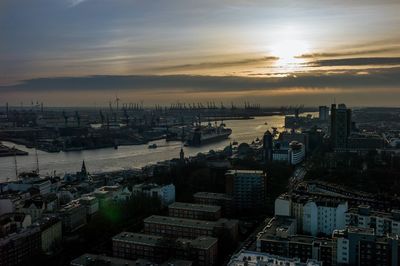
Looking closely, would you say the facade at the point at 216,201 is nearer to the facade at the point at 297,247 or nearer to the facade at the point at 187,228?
the facade at the point at 187,228

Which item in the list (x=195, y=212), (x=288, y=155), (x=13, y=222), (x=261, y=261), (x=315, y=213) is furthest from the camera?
(x=288, y=155)

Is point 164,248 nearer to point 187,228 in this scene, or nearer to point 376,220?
point 187,228

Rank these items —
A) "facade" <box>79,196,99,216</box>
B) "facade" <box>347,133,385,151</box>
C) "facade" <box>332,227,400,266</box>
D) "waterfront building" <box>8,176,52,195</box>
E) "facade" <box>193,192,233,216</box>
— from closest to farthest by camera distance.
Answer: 1. "facade" <box>332,227,400,266</box>
2. "facade" <box>79,196,99,216</box>
3. "facade" <box>193,192,233,216</box>
4. "waterfront building" <box>8,176,52,195</box>
5. "facade" <box>347,133,385,151</box>

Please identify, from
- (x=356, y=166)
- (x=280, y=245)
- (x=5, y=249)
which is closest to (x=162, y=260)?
(x=280, y=245)

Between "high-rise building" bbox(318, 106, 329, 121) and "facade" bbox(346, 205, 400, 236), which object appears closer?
"facade" bbox(346, 205, 400, 236)

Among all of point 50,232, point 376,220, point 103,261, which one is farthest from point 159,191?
point 376,220

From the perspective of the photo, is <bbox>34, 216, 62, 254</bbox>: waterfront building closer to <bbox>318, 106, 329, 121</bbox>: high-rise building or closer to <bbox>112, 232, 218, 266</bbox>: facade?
<bbox>112, 232, 218, 266</bbox>: facade

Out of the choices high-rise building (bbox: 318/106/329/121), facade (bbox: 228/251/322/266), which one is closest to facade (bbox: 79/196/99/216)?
facade (bbox: 228/251/322/266)
